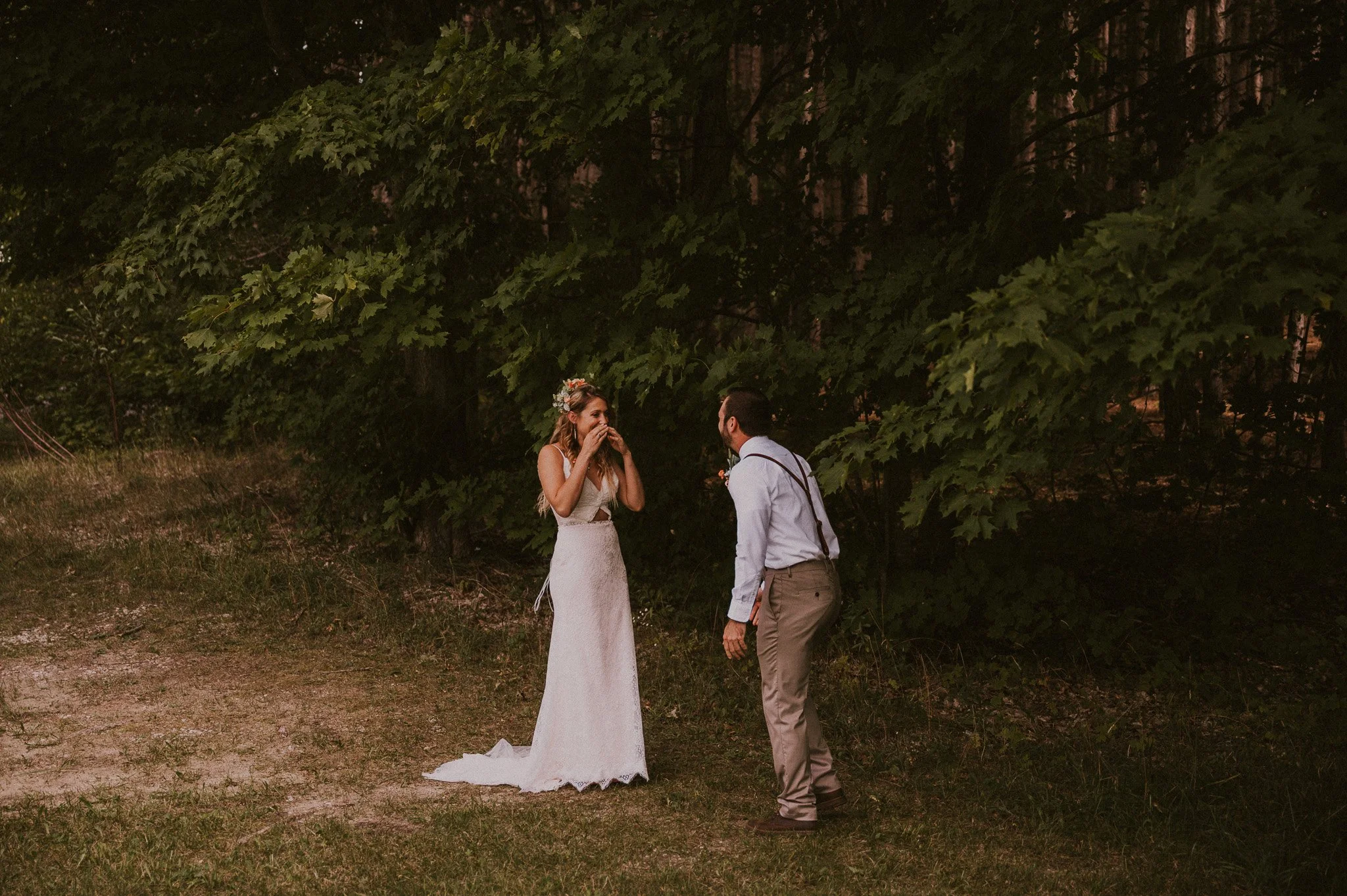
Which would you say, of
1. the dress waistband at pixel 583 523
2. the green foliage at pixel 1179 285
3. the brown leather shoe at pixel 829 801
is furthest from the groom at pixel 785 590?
the dress waistband at pixel 583 523

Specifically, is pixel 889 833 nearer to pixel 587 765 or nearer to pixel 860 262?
pixel 587 765

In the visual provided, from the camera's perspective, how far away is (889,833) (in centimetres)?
568

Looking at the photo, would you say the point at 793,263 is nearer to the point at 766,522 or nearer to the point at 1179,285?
the point at 766,522

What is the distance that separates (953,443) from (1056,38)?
2307mm

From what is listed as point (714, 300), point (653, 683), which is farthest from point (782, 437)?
point (653, 683)

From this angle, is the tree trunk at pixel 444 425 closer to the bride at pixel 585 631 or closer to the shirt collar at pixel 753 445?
the bride at pixel 585 631

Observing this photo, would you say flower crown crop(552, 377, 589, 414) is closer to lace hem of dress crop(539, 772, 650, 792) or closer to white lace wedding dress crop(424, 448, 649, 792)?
white lace wedding dress crop(424, 448, 649, 792)

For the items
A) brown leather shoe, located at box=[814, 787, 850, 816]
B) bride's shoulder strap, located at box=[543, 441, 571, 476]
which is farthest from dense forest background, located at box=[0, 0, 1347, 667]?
brown leather shoe, located at box=[814, 787, 850, 816]

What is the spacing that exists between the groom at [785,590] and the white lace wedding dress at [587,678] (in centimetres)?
112

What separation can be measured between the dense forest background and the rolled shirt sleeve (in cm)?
93

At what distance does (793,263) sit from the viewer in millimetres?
9203

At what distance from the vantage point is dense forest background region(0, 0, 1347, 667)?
16.9ft

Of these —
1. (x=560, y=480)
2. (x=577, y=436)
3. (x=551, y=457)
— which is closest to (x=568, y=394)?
(x=577, y=436)

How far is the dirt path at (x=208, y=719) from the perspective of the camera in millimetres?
6562
